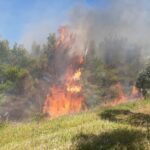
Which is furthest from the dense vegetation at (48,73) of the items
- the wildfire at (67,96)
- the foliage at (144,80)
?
the foliage at (144,80)

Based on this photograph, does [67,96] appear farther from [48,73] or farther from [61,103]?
[48,73]

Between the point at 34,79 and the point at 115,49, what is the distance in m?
26.9

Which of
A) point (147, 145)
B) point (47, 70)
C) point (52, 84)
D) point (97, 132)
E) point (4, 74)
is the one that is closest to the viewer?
point (147, 145)

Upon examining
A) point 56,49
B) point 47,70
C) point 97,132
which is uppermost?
point 56,49

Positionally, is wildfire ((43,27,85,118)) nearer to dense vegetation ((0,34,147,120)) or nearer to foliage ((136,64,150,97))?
dense vegetation ((0,34,147,120))

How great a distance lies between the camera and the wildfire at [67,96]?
58306mm

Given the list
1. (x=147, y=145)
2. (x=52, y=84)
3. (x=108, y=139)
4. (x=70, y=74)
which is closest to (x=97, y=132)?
(x=108, y=139)

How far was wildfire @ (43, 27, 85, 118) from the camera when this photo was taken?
5831 cm

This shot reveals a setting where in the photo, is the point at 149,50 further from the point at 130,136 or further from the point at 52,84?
the point at 130,136

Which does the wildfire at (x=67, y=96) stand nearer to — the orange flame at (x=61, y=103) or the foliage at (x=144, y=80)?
the orange flame at (x=61, y=103)

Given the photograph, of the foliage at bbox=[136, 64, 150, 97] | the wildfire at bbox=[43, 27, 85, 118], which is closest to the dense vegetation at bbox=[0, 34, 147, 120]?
the wildfire at bbox=[43, 27, 85, 118]

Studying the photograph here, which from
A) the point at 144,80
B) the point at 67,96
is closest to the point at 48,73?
the point at 67,96

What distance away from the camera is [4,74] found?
230ft

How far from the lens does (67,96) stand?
6144cm
